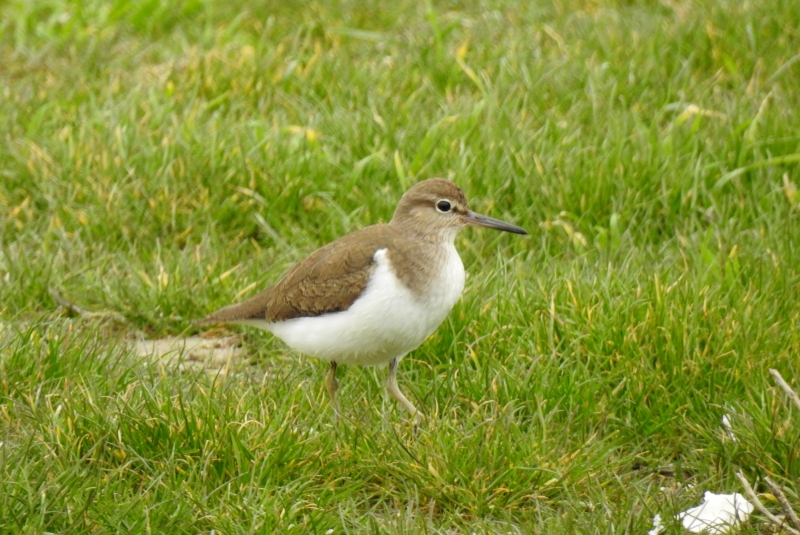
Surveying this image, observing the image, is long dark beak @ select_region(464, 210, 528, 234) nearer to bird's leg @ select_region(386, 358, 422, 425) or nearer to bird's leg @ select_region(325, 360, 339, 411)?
bird's leg @ select_region(386, 358, 422, 425)

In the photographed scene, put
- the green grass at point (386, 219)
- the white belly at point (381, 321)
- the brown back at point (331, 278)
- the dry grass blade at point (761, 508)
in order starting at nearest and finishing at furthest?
the dry grass blade at point (761, 508) < the green grass at point (386, 219) < the white belly at point (381, 321) < the brown back at point (331, 278)

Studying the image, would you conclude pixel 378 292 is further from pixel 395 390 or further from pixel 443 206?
pixel 443 206

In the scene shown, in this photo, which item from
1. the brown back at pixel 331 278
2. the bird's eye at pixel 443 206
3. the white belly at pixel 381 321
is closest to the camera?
the white belly at pixel 381 321

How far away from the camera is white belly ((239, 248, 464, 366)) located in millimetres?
4441

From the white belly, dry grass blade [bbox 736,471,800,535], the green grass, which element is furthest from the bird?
dry grass blade [bbox 736,471,800,535]

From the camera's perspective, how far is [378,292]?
14.8 ft

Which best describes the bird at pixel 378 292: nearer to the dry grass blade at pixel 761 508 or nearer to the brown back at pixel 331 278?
the brown back at pixel 331 278

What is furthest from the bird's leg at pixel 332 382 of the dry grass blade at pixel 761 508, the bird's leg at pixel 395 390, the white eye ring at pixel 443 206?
the dry grass blade at pixel 761 508

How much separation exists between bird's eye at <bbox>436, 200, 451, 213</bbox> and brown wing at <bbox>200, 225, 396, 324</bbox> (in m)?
0.24

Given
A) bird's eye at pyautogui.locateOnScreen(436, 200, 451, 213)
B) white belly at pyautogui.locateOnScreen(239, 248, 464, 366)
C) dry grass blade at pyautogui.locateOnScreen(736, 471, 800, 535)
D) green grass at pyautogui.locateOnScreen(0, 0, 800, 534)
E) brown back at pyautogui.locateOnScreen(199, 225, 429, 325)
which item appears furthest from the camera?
bird's eye at pyautogui.locateOnScreen(436, 200, 451, 213)

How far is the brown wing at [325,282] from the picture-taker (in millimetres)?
4652

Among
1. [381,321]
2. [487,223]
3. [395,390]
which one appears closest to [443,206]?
[487,223]

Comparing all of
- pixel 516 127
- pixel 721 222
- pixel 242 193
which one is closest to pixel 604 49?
pixel 516 127

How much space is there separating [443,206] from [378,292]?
2.17ft
